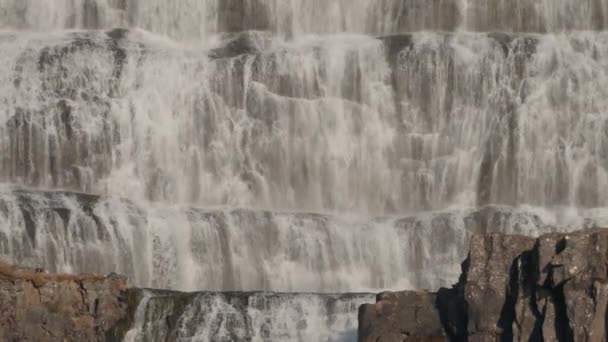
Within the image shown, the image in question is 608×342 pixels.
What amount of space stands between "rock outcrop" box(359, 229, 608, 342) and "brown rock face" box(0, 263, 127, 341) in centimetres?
968

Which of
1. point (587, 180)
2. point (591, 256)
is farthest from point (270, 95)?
point (591, 256)

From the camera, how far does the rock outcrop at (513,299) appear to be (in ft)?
A: 213

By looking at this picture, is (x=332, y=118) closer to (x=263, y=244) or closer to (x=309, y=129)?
(x=309, y=129)

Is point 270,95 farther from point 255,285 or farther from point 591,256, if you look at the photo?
point 591,256

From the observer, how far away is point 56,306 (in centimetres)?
7788

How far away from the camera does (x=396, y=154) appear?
9456cm

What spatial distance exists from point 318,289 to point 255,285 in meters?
2.03

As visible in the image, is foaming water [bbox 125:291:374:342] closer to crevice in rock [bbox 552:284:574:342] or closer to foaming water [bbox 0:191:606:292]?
foaming water [bbox 0:191:606:292]

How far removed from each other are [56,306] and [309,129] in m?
18.9

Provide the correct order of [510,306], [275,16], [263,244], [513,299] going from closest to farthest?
[513,299] < [510,306] < [263,244] < [275,16]

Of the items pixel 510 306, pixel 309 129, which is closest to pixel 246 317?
pixel 510 306

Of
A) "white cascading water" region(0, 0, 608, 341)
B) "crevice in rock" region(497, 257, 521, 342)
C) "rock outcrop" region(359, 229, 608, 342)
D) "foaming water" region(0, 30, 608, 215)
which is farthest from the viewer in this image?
"foaming water" region(0, 30, 608, 215)

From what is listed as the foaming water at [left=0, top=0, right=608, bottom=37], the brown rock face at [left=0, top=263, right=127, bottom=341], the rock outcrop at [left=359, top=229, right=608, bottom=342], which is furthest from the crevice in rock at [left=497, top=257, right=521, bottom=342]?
the foaming water at [left=0, top=0, right=608, bottom=37]

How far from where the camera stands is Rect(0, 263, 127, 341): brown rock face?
7725 cm
